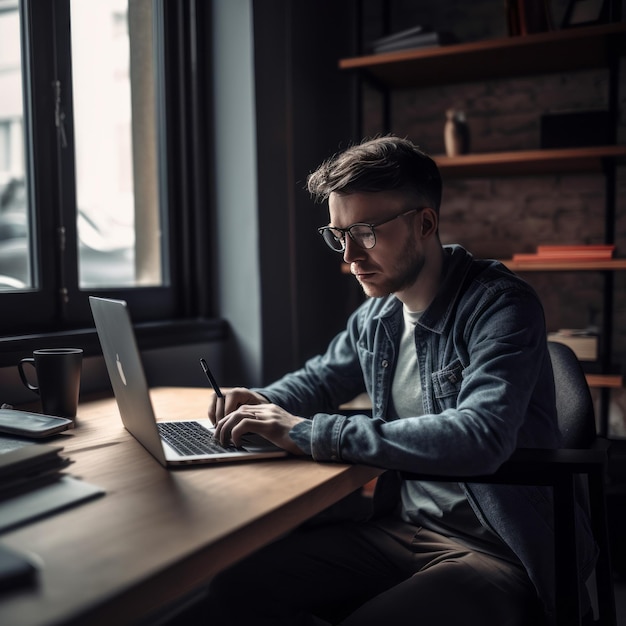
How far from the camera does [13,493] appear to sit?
0.90 metres

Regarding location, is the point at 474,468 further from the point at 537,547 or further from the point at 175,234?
the point at 175,234

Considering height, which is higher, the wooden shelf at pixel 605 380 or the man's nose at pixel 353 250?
the man's nose at pixel 353 250

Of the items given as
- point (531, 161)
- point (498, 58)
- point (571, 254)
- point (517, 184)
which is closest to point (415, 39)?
point (498, 58)

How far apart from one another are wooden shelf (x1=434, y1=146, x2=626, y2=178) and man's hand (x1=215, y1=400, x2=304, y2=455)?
179 cm

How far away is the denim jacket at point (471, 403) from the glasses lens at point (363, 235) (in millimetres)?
165

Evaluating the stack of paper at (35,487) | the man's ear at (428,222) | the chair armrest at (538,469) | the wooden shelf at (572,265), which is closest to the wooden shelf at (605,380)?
the wooden shelf at (572,265)

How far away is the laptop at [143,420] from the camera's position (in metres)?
1.01

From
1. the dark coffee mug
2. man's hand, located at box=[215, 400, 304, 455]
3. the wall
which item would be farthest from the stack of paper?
the wall

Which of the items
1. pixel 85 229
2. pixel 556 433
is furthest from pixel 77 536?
pixel 85 229

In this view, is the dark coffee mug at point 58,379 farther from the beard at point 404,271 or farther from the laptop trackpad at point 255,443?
the beard at point 404,271

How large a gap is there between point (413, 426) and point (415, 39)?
203 centimetres

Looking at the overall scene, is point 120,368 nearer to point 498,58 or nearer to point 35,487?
point 35,487

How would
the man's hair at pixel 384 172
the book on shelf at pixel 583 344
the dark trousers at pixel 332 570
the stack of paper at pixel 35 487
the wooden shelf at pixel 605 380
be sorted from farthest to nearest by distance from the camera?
1. the book on shelf at pixel 583 344
2. the wooden shelf at pixel 605 380
3. the man's hair at pixel 384 172
4. the dark trousers at pixel 332 570
5. the stack of paper at pixel 35 487

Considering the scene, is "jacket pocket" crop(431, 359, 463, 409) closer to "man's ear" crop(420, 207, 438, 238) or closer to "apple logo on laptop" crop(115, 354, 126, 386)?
"man's ear" crop(420, 207, 438, 238)
